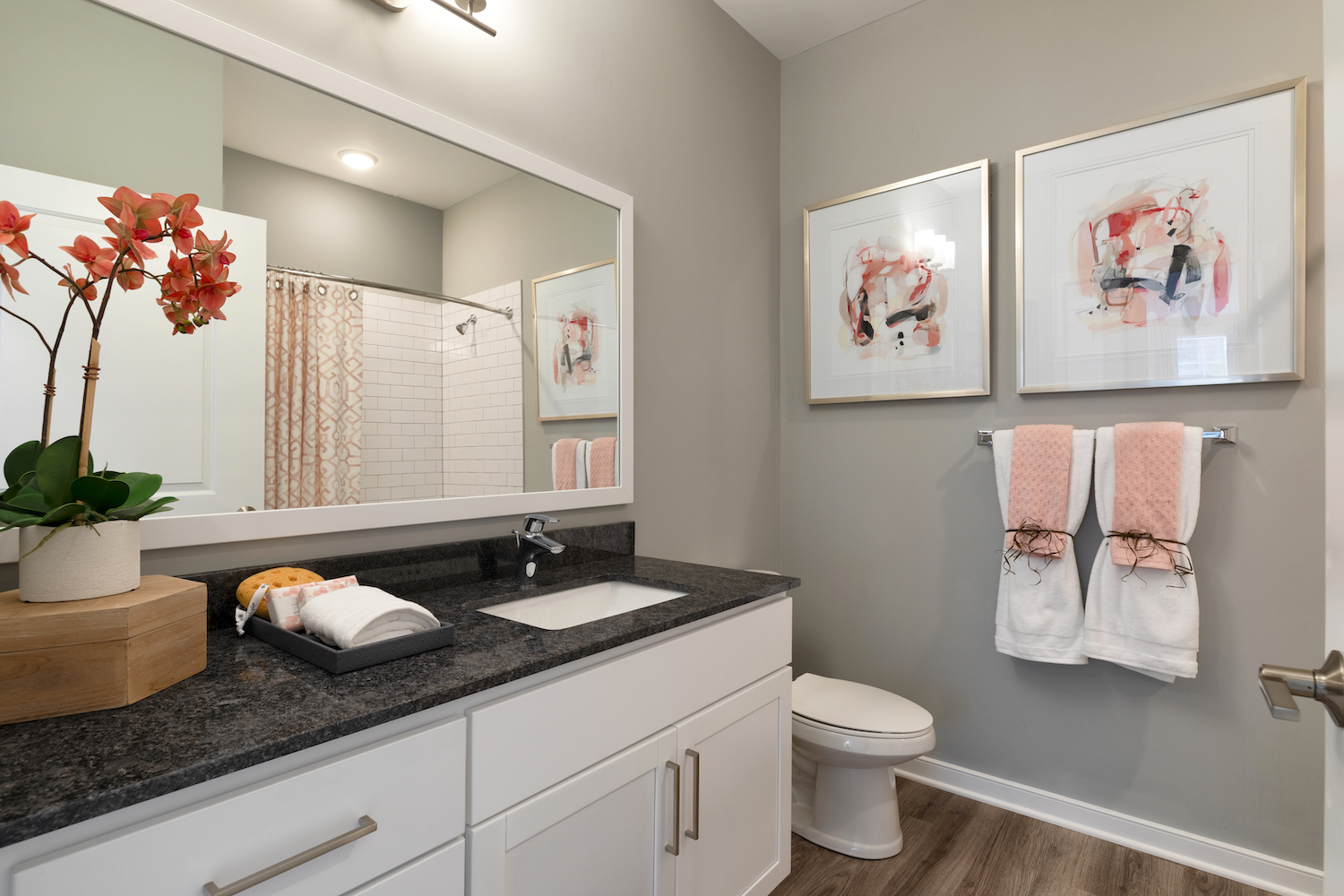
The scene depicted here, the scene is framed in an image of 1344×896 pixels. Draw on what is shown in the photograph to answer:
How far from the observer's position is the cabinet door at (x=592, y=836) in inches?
36.9

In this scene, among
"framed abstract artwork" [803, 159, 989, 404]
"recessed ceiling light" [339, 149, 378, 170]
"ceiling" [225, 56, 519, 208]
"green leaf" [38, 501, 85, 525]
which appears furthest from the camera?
"framed abstract artwork" [803, 159, 989, 404]

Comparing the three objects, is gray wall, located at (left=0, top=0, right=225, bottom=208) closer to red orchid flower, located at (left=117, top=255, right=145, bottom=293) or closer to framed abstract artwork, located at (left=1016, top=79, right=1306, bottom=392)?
red orchid flower, located at (left=117, top=255, right=145, bottom=293)

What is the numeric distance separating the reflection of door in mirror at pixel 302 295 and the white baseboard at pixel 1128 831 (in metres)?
1.64

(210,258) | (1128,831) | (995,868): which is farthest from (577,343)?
(1128,831)

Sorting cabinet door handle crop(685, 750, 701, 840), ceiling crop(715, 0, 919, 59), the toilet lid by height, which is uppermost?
ceiling crop(715, 0, 919, 59)

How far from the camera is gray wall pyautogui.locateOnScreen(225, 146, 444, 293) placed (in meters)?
1.21

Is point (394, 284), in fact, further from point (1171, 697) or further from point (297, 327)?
point (1171, 697)

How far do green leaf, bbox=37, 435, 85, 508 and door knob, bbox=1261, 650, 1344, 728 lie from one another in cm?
129

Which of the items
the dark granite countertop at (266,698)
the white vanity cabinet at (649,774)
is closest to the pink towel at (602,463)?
the dark granite countertop at (266,698)

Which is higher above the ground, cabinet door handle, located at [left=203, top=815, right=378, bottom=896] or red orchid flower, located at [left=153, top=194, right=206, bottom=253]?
red orchid flower, located at [left=153, top=194, right=206, bottom=253]

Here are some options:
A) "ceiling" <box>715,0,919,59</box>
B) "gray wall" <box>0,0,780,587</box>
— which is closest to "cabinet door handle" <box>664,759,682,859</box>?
"gray wall" <box>0,0,780,587</box>

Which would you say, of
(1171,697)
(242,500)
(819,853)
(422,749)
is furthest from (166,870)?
(1171,697)

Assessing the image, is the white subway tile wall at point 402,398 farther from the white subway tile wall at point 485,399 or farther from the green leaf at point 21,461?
the green leaf at point 21,461

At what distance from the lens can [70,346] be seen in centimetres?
101
